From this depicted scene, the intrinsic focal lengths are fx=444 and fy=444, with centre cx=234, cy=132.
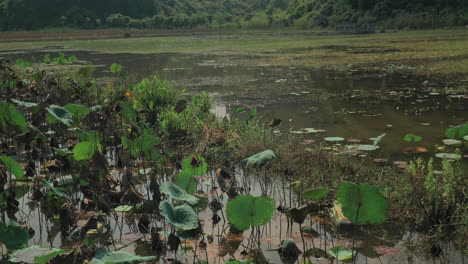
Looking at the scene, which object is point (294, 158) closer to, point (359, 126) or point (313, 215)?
point (313, 215)

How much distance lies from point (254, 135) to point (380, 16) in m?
54.8

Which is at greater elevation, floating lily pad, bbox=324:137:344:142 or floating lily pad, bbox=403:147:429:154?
floating lily pad, bbox=324:137:344:142

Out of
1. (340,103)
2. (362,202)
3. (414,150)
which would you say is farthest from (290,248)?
(340,103)

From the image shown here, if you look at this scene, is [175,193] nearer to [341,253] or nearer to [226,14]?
[341,253]

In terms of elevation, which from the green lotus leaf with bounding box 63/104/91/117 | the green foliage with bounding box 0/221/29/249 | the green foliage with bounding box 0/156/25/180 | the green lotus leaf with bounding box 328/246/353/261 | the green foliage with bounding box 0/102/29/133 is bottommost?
the green lotus leaf with bounding box 328/246/353/261

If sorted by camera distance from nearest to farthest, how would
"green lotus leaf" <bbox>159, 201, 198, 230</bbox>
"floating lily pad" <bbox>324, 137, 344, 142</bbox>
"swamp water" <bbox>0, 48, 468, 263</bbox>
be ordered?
"green lotus leaf" <bbox>159, 201, 198, 230</bbox>, "swamp water" <bbox>0, 48, 468, 263</bbox>, "floating lily pad" <bbox>324, 137, 344, 142</bbox>

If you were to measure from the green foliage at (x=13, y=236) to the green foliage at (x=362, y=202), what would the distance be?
1720mm

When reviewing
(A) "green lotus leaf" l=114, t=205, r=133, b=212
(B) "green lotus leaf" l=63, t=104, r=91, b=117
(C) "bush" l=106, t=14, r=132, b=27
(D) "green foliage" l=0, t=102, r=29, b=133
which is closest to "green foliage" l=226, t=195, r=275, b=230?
(A) "green lotus leaf" l=114, t=205, r=133, b=212

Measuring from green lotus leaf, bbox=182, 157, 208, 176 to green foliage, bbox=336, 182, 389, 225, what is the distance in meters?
1.17

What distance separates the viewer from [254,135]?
16.2ft

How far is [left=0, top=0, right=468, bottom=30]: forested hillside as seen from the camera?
50.6 meters

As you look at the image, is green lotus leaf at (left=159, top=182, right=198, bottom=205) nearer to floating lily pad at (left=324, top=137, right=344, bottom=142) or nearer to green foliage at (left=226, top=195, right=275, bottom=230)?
green foliage at (left=226, top=195, right=275, bottom=230)

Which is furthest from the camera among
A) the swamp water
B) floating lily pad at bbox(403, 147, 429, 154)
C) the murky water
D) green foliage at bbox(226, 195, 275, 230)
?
the murky water

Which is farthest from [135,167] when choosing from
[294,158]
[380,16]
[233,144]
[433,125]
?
[380,16]
